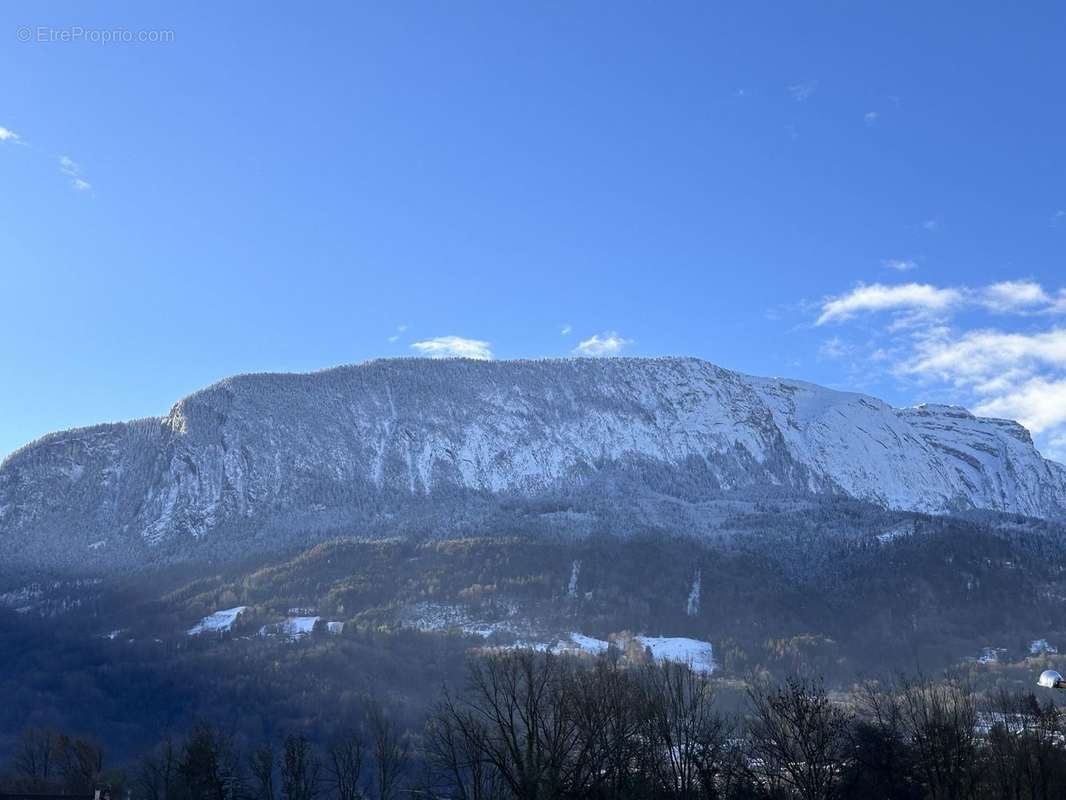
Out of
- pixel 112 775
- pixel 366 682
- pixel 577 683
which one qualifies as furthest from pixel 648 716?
pixel 366 682

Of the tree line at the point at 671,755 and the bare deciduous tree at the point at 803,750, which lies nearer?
the tree line at the point at 671,755

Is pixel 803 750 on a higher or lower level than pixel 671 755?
lower

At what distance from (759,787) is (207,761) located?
1837 inches

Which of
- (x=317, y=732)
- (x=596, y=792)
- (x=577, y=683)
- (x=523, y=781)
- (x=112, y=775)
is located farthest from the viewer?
(x=317, y=732)

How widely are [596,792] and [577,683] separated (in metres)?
15.5

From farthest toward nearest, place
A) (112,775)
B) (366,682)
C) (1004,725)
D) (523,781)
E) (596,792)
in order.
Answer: (366,682), (112,775), (1004,725), (596,792), (523,781)

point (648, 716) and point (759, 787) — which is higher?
point (648, 716)

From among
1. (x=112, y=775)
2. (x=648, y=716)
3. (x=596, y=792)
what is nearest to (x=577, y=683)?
(x=648, y=716)

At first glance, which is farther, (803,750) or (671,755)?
(671,755)

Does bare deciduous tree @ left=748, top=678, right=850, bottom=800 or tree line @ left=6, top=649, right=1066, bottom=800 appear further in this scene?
bare deciduous tree @ left=748, top=678, right=850, bottom=800

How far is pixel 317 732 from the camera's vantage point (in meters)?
170

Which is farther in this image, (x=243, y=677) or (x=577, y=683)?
(x=243, y=677)

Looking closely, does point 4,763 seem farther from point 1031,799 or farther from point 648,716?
point 1031,799

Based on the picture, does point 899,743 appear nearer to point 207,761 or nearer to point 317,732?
point 207,761
